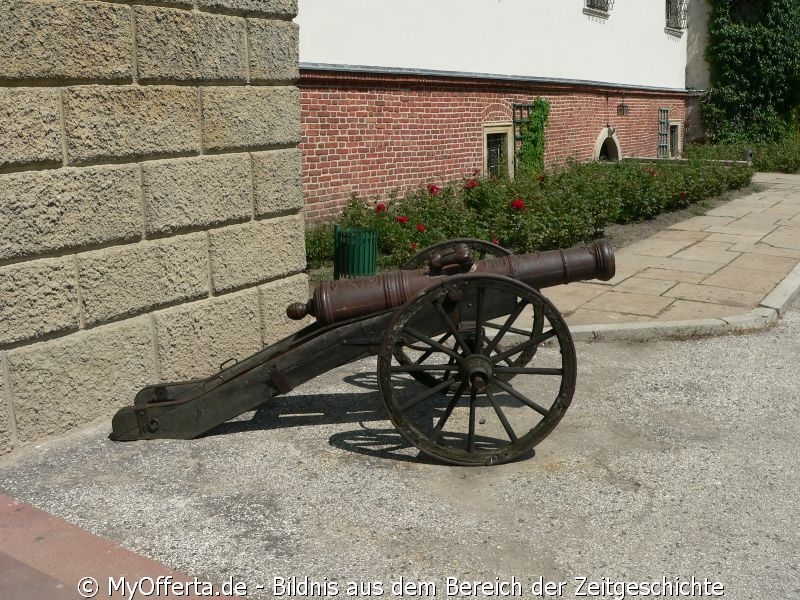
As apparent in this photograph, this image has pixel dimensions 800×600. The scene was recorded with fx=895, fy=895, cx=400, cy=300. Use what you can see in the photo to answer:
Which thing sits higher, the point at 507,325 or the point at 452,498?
the point at 507,325

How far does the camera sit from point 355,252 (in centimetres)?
777

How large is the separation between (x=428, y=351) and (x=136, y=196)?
172 centimetres

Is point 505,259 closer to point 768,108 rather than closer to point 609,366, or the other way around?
point 609,366

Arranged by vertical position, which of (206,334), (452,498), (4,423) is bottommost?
(452,498)

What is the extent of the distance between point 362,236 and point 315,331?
11.5 ft

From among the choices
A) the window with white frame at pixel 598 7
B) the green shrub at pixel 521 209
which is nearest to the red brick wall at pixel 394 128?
the green shrub at pixel 521 209

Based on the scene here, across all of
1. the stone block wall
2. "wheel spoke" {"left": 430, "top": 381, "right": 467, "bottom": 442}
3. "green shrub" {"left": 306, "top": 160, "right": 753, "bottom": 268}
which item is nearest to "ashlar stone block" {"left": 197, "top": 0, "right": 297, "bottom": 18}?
the stone block wall

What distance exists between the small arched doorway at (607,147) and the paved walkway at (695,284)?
6106 mm

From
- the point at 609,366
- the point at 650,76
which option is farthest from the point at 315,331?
the point at 650,76

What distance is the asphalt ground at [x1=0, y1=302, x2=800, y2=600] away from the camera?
127 inches

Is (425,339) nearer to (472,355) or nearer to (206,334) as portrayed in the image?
(472,355)

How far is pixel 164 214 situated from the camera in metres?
4.82

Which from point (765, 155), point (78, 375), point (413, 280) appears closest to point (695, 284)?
point (413, 280)

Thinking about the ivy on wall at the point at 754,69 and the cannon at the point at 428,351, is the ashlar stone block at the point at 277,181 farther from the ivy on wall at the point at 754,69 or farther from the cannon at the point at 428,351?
the ivy on wall at the point at 754,69
